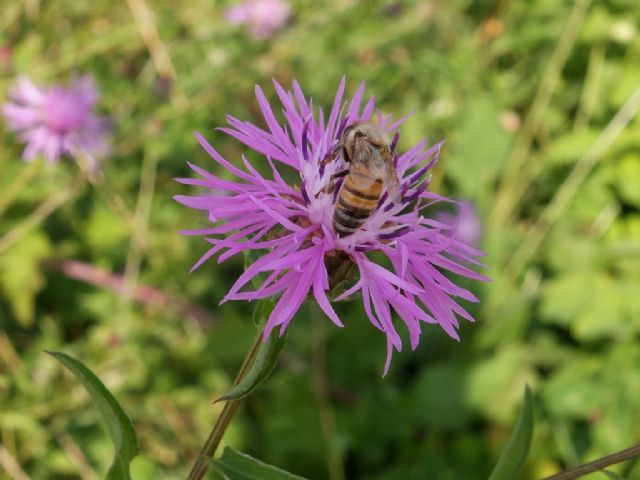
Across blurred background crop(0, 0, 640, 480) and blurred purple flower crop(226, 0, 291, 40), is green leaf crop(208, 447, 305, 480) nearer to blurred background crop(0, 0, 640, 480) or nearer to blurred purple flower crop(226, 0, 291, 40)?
blurred background crop(0, 0, 640, 480)

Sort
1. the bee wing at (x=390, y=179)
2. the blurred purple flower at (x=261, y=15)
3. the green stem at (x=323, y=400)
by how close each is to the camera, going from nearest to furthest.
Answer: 1. the bee wing at (x=390, y=179)
2. the green stem at (x=323, y=400)
3. the blurred purple flower at (x=261, y=15)

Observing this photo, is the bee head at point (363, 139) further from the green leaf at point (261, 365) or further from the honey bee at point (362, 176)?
the green leaf at point (261, 365)

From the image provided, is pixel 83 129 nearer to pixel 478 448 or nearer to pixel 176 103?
pixel 176 103

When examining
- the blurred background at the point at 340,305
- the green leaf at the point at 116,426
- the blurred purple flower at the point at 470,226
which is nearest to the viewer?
the green leaf at the point at 116,426

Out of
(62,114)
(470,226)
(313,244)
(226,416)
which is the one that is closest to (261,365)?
(226,416)

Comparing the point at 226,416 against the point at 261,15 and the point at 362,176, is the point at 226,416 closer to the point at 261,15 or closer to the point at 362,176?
the point at 362,176

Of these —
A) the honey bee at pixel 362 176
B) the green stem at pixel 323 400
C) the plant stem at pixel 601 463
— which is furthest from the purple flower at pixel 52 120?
the plant stem at pixel 601 463

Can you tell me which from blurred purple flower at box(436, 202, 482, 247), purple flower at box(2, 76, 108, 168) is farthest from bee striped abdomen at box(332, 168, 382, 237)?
blurred purple flower at box(436, 202, 482, 247)
